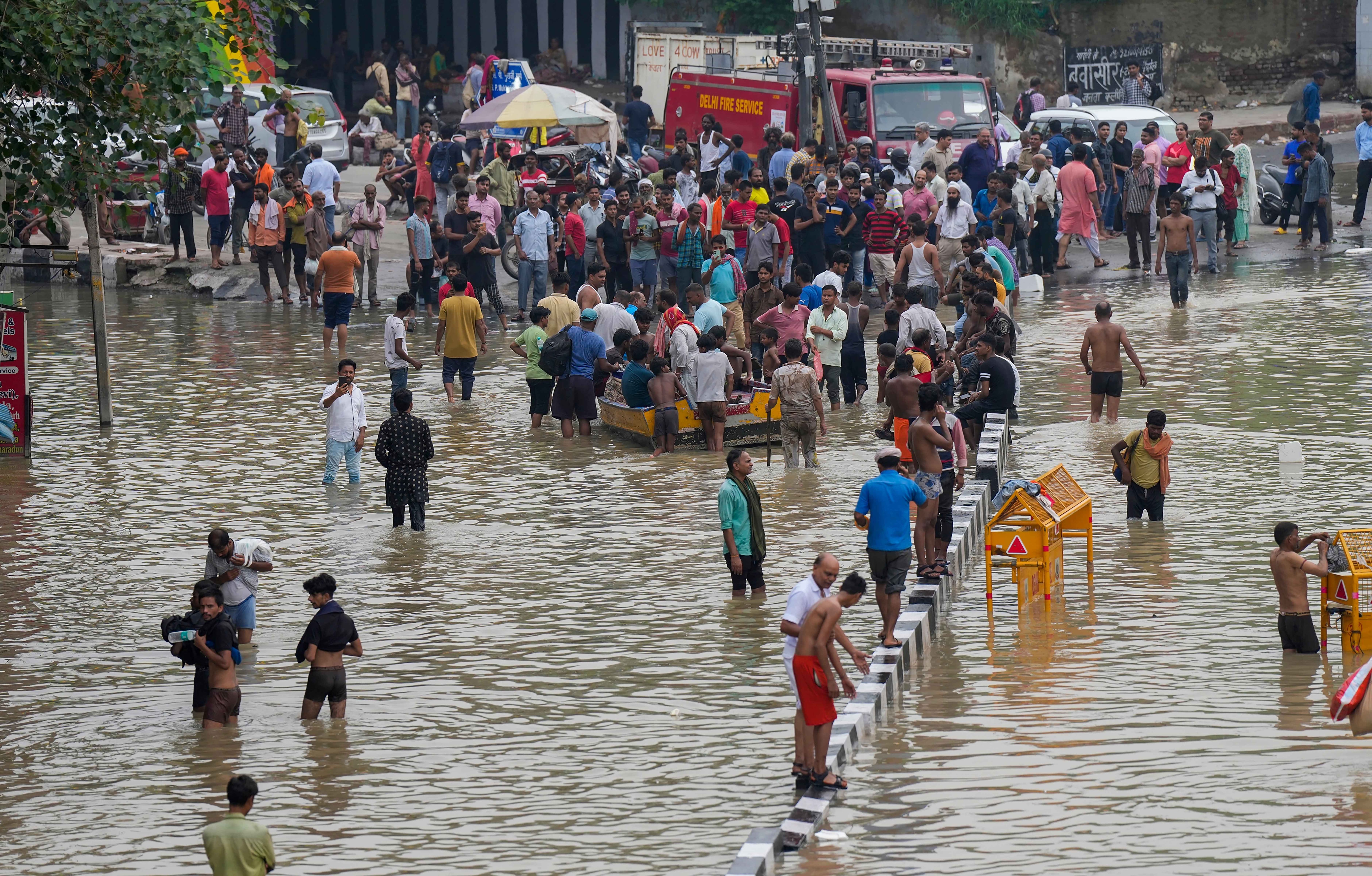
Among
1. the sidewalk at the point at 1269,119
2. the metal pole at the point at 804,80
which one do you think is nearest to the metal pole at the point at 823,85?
the metal pole at the point at 804,80

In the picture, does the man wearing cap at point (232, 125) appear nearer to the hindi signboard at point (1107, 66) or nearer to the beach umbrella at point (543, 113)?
the beach umbrella at point (543, 113)

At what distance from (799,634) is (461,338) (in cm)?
1052

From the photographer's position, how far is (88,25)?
1311 cm

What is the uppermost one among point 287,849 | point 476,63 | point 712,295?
point 476,63

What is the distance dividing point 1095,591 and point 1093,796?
12.6 ft

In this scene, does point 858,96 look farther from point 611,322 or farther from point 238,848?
point 238,848

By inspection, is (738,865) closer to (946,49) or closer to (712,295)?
(712,295)

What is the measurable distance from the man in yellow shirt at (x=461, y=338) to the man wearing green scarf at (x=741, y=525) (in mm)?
7137

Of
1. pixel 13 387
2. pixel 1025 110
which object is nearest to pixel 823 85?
pixel 1025 110

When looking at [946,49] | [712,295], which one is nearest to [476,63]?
[946,49]

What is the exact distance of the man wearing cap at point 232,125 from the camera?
3031 centimetres

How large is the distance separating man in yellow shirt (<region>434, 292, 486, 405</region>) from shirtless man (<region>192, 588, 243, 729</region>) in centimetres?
873

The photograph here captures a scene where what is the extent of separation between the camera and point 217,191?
27.6 meters

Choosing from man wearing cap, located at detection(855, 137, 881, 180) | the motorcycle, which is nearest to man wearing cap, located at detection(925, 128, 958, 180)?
man wearing cap, located at detection(855, 137, 881, 180)
